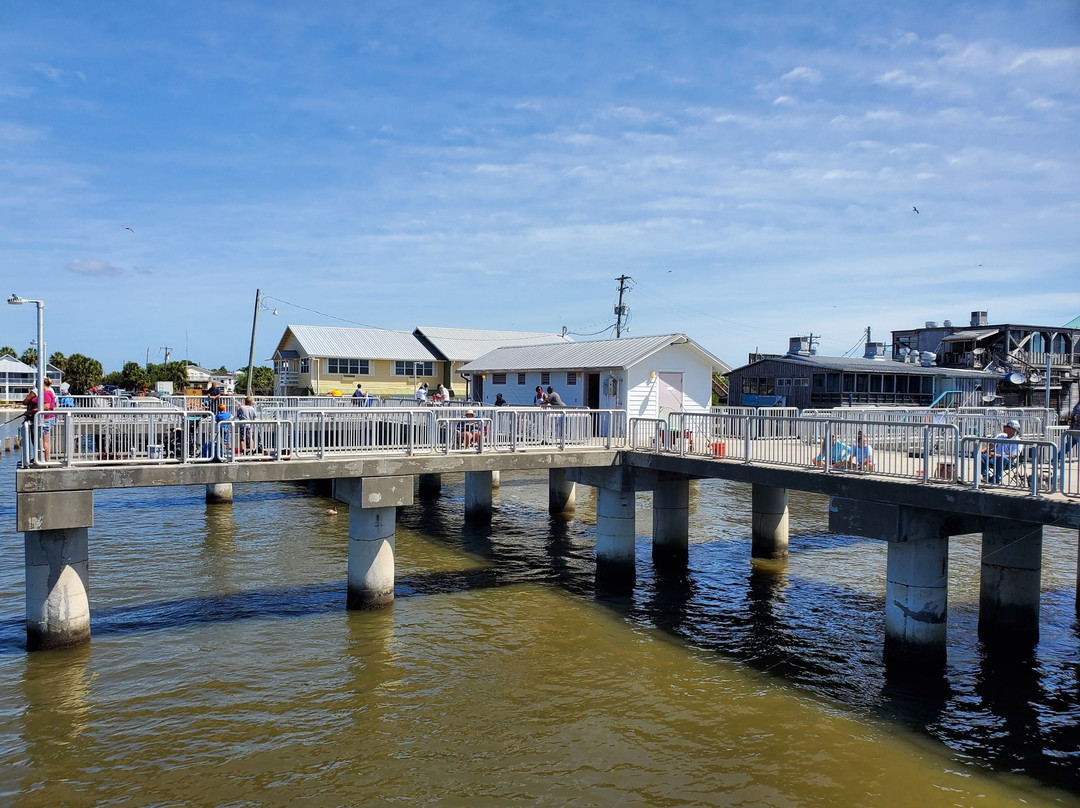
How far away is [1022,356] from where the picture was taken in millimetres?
50312

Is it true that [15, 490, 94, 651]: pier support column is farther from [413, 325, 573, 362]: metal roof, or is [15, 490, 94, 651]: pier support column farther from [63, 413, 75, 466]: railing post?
[413, 325, 573, 362]: metal roof

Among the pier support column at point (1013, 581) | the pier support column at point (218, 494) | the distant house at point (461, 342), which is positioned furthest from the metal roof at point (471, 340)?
the pier support column at point (1013, 581)

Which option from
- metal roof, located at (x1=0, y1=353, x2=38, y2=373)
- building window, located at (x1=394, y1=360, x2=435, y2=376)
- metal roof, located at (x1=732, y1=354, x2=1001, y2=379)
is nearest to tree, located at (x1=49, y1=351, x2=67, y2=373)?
metal roof, located at (x1=0, y1=353, x2=38, y2=373)

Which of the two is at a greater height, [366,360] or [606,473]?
[366,360]

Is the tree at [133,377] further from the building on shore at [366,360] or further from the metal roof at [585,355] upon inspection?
the metal roof at [585,355]

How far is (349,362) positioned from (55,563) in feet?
127

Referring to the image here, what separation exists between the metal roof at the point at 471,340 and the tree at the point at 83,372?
42.4 m

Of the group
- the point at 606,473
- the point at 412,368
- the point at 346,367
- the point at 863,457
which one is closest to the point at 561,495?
the point at 606,473

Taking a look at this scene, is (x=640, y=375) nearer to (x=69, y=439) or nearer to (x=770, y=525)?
(x=770, y=525)

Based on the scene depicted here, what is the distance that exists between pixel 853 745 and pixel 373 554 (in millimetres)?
10346

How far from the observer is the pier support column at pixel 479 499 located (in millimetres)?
28141

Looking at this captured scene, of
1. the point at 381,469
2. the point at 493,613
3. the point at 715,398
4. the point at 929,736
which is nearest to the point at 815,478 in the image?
the point at 929,736

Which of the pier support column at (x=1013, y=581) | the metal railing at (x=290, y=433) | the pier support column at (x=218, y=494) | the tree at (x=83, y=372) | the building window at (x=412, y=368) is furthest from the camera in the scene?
the tree at (x=83, y=372)

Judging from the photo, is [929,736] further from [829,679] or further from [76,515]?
[76,515]
